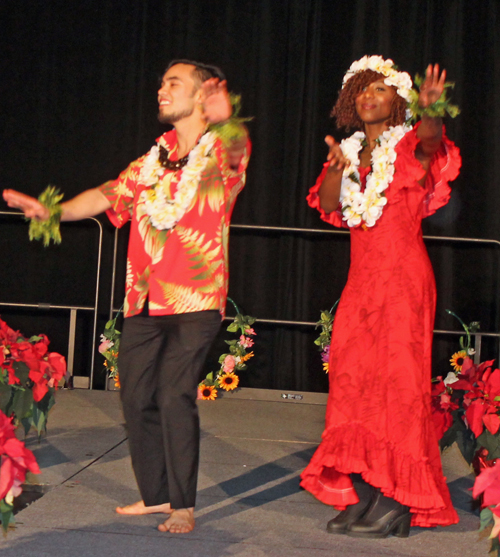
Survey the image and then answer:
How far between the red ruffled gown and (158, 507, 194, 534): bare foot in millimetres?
365

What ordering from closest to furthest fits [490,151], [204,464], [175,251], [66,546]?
[66,546] → [175,251] → [204,464] → [490,151]

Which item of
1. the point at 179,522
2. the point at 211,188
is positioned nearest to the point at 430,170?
the point at 211,188

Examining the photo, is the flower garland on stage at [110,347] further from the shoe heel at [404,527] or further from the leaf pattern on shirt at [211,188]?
the shoe heel at [404,527]

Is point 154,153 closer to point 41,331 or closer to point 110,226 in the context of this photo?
point 110,226

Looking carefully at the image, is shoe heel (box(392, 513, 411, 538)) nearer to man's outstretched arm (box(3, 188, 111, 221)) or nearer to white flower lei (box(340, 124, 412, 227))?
white flower lei (box(340, 124, 412, 227))

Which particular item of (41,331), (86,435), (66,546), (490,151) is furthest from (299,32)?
(66,546)

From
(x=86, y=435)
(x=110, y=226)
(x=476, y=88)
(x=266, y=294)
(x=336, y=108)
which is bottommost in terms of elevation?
(x=86, y=435)

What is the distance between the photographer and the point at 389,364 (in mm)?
2295

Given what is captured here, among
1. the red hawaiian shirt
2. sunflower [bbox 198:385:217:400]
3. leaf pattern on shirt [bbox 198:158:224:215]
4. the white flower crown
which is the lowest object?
sunflower [bbox 198:385:217:400]

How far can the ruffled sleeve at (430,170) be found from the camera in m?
2.32

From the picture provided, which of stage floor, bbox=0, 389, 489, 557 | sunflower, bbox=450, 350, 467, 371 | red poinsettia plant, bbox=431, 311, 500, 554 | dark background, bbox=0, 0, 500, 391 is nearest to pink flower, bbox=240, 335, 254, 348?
dark background, bbox=0, 0, 500, 391

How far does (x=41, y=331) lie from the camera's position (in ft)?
17.5

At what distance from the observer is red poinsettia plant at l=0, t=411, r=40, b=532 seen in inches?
69.0

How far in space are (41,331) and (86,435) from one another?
2.04m
